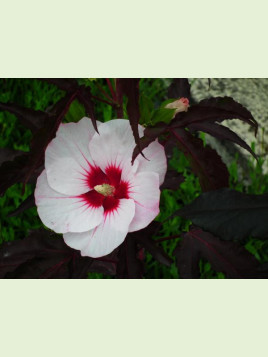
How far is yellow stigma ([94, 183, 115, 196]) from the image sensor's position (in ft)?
2.34

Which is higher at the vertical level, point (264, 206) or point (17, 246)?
point (264, 206)

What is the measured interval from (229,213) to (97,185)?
0.21 meters

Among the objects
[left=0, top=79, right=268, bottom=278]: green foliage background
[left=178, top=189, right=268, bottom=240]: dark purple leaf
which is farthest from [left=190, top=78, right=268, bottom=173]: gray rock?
[left=178, top=189, right=268, bottom=240]: dark purple leaf

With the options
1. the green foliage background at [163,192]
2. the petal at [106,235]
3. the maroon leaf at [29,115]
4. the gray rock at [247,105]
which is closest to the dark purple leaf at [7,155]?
the maroon leaf at [29,115]

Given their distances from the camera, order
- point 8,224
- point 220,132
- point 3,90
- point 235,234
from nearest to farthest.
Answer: point 235,234 < point 220,132 < point 8,224 < point 3,90

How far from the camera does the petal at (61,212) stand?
26.8 inches

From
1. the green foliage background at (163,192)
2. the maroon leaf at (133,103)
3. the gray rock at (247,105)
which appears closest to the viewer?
the maroon leaf at (133,103)

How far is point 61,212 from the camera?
27.3 inches

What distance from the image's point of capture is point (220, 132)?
0.72 metres

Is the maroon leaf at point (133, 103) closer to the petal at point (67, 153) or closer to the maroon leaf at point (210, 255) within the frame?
the petal at point (67, 153)

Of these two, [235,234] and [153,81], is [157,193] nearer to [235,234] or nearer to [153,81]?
[235,234]

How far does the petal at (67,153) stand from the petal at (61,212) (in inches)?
0.5

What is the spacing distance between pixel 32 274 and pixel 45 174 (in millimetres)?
166

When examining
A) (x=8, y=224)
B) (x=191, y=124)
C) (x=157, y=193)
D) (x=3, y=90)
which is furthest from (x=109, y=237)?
(x=3, y=90)
